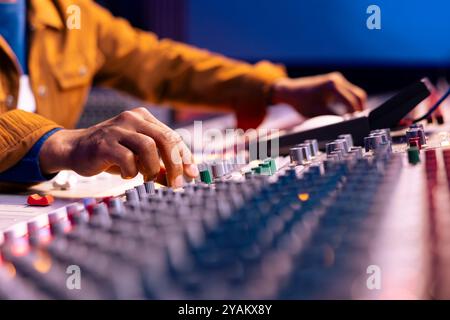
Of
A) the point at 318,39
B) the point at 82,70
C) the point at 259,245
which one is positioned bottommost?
the point at 259,245

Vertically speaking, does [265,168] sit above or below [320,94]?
below

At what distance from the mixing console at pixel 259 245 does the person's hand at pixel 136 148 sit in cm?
20

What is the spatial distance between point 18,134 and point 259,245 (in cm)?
66

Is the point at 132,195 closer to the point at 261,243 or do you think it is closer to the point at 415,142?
the point at 261,243

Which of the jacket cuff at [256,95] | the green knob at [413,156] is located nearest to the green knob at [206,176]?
the green knob at [413,156]

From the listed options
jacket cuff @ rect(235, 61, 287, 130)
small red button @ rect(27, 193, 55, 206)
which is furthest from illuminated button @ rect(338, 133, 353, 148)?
jacket cuff @ rect(235, 61, 287, 130)

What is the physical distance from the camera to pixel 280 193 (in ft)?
1.85

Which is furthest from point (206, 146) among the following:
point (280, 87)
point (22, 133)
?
point (22, 133)

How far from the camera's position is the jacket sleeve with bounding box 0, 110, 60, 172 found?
0.97m

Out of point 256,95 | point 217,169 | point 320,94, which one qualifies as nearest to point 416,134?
point 217,169

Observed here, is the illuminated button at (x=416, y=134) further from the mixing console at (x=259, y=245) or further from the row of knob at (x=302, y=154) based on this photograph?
the mixing console at (x=259, y=245)

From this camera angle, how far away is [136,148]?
2.68ft

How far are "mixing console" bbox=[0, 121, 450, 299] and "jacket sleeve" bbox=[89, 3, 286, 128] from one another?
135 centimetres

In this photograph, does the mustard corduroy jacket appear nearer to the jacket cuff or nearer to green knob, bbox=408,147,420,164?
the jacket cuff
